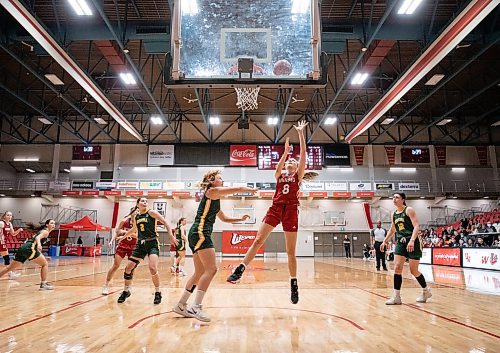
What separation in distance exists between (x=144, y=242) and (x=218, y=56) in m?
3.44

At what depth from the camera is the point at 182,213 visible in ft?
98.5

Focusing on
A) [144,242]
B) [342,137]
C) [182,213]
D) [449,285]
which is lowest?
[449,285]

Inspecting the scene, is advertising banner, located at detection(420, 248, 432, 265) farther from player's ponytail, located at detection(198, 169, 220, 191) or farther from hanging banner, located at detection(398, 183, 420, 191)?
player's ponytail, located at detection(198, 169, 220, 191)

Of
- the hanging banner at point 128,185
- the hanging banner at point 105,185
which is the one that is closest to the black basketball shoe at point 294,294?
the hanging banner at point 128,185

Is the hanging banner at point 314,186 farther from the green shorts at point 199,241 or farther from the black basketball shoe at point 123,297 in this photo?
the green shorts at point 199,241

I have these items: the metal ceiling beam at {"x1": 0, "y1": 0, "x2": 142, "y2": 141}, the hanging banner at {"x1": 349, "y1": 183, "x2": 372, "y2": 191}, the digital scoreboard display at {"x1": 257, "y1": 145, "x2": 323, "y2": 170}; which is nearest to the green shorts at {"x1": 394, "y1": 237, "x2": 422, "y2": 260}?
the metal ceiling beam at {"x1": 0, "y1": 0, "x2": 142, "y2": 141}

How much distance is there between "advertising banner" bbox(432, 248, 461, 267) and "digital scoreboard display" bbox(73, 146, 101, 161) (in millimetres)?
25708

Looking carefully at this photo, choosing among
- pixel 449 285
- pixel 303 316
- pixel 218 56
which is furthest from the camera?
pixel 449 285

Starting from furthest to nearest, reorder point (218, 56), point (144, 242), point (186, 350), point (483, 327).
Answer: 1. point (218, 56)
2. point (144, 242)
3. point (483, 327)
4. point (186, 350)

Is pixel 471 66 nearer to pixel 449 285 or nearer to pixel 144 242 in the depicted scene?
pixel 449 285

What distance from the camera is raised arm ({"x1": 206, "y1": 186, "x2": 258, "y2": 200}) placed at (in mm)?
4375

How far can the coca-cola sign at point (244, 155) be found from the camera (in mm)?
28938

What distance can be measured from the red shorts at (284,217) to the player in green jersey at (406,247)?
224cm

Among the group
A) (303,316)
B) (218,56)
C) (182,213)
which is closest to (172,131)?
(182,213)
